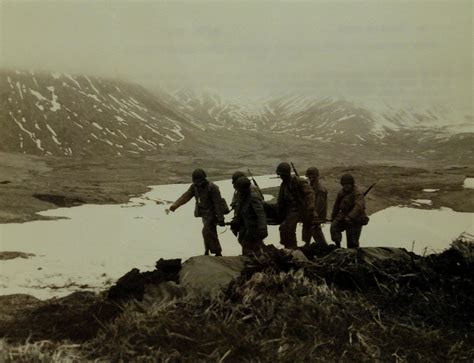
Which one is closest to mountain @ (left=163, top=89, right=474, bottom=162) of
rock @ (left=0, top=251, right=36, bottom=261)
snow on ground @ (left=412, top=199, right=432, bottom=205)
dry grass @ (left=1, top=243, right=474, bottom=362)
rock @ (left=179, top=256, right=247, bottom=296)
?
snow on ground @ (left=412, top=199, right=432, bottom=205)

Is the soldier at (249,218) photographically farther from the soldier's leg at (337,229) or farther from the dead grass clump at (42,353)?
the dead grass clump at (42,353)

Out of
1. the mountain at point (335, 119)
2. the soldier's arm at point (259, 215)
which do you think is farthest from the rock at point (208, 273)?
the mountain at point (335, 119)

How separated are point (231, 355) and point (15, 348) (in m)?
1.74

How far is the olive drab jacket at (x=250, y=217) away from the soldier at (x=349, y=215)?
160cm

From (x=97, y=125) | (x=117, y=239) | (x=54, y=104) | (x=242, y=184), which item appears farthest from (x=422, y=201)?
(x=54, y=104)

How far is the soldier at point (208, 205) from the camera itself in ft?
24.9

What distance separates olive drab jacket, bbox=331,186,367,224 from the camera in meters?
7.86

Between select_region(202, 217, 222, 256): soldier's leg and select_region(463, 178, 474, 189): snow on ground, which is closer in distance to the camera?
select_region(202, 217, 222, 256): soldier's leg

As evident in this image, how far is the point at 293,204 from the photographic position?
776cm

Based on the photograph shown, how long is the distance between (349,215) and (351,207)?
391 millimetres

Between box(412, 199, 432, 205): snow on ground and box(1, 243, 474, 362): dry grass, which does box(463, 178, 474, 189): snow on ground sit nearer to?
box(412, 199, 432, 205): snow on ground

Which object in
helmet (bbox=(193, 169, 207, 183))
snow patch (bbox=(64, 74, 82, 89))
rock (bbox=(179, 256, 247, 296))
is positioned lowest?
rock (bbox=(179, 256, 247, 296))

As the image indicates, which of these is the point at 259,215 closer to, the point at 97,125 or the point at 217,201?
the point at 217,201

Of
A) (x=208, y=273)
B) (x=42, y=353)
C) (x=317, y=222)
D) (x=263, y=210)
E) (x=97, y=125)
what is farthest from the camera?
(x=97, y=125)
